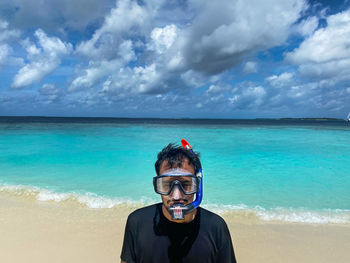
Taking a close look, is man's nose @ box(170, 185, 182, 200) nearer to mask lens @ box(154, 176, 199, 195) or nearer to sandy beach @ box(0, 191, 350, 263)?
mask lens @ box(154, 176, 199, 195)

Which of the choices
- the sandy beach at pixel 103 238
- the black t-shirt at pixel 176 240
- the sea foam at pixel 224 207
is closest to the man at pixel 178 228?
the black t-shirt at pixel 176 240

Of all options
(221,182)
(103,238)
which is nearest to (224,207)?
(221,182)

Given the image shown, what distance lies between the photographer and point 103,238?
4.36 meters

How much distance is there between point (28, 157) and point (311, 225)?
13.8 meters

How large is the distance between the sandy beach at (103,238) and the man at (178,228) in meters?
2.67

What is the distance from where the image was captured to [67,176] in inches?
373

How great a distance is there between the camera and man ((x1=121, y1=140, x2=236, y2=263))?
1.51 metres

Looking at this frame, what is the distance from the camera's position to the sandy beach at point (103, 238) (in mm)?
3883

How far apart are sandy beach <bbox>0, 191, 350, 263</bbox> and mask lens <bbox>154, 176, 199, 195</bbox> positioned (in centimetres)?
281

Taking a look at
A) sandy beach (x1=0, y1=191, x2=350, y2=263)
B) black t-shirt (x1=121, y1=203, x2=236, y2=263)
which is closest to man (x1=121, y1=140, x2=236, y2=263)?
black t-shirt (x1=121, y1=203, x2=236, y2=263)

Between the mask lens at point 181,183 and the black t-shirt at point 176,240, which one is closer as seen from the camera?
the black t-shirt at point 176,240

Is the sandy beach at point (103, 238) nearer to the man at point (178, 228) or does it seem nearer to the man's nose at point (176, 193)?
the man at point (178, 228)

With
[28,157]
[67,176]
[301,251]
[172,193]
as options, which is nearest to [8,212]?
[67,176]

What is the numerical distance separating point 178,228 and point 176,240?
73 millimetres
